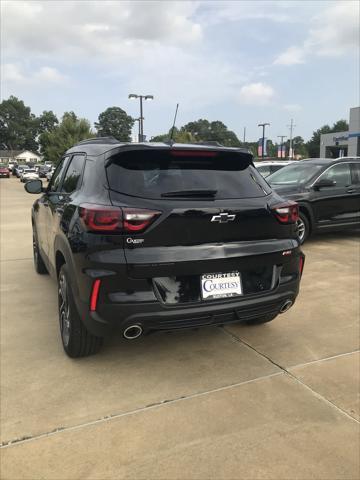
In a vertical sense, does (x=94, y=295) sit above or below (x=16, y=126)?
below

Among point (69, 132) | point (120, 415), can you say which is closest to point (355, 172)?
point (120, 415)

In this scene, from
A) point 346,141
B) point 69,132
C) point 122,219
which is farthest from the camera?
point 69,132

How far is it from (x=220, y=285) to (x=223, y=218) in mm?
458

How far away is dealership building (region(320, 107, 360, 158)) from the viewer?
41406mm

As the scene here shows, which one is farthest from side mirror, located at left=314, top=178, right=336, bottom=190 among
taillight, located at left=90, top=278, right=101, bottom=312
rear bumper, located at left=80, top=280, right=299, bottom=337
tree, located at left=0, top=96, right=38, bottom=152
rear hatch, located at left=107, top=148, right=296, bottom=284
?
tree, located at left=0, top=96, right=38, bottom=152

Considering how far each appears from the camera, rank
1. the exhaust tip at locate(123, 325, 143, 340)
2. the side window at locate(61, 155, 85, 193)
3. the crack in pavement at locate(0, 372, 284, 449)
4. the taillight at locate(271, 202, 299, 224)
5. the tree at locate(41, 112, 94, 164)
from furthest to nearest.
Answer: the tree at locate(41, 112, 94, 164), the side window at locate(61, 155, 85, 193), the taillight at locate(271, 202, 299, 224), the exhaust tip at locate(123, 325, 143, 340), the crack in pavement at locate(0, 372, 284, 449)

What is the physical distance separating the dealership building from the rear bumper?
41.8 m

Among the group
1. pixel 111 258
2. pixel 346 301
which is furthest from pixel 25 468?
pixel 346 301

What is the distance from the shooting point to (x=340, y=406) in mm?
2904

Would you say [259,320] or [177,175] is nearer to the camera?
[177,175]

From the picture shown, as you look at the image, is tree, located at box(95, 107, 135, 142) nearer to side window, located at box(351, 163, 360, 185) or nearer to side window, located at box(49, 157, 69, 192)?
side window, located at box(351, 163, 360, 185)

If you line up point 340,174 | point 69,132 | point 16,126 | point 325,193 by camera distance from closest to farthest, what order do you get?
point 325,193 → point 340,174 → point 69,132 → point 16,126

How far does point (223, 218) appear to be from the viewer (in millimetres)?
3023

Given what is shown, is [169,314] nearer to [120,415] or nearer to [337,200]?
[120,415]
